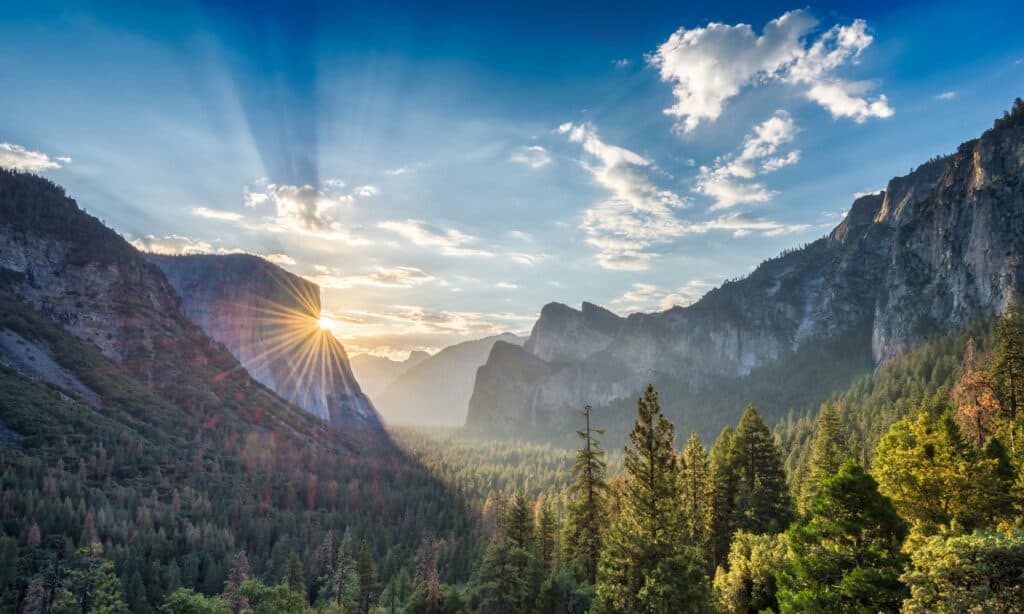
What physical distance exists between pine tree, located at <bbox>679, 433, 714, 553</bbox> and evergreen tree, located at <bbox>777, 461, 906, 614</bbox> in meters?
23.0

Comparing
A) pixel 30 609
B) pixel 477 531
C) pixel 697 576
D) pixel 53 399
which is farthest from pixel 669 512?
pixel 53 399

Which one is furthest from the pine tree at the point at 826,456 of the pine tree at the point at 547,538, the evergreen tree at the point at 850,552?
the pine tree at the point at 547,538

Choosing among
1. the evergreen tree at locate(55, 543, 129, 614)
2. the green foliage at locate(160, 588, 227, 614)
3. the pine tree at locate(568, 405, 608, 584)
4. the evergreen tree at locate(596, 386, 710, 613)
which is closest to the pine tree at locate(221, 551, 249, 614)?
the evergreen tree at locate(55, 543, 129, 614)

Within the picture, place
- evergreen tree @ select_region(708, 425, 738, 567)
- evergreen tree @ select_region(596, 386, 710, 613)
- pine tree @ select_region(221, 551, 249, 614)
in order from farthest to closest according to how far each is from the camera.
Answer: pine tree @ select_region(221, 551, 249, 614) → evergreen tree @ select_region(708, 425, 738, 567) → evergreen tree @ select_region(596, 386, 710, 613)

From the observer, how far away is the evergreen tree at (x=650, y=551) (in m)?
22.2

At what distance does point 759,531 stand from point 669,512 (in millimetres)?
19337

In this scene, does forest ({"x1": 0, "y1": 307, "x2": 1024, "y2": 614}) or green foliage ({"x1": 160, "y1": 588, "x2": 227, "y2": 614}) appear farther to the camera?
green foliage ({"x1": 160, "y1": 588, "x2": 227, "y2": 614})

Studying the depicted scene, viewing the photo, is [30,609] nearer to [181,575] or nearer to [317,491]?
[181,575]

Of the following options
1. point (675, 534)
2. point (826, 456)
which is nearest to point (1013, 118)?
point (826, 456)

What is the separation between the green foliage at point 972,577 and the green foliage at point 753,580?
12.9m

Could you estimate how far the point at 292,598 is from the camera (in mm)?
33750

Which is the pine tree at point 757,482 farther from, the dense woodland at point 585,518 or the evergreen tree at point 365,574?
the evergreen tree at point 365,574

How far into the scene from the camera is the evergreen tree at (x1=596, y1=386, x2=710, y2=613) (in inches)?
874

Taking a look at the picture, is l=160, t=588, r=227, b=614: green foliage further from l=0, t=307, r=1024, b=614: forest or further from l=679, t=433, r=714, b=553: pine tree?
l=679, t=433, r=714, b=553: pine tree
